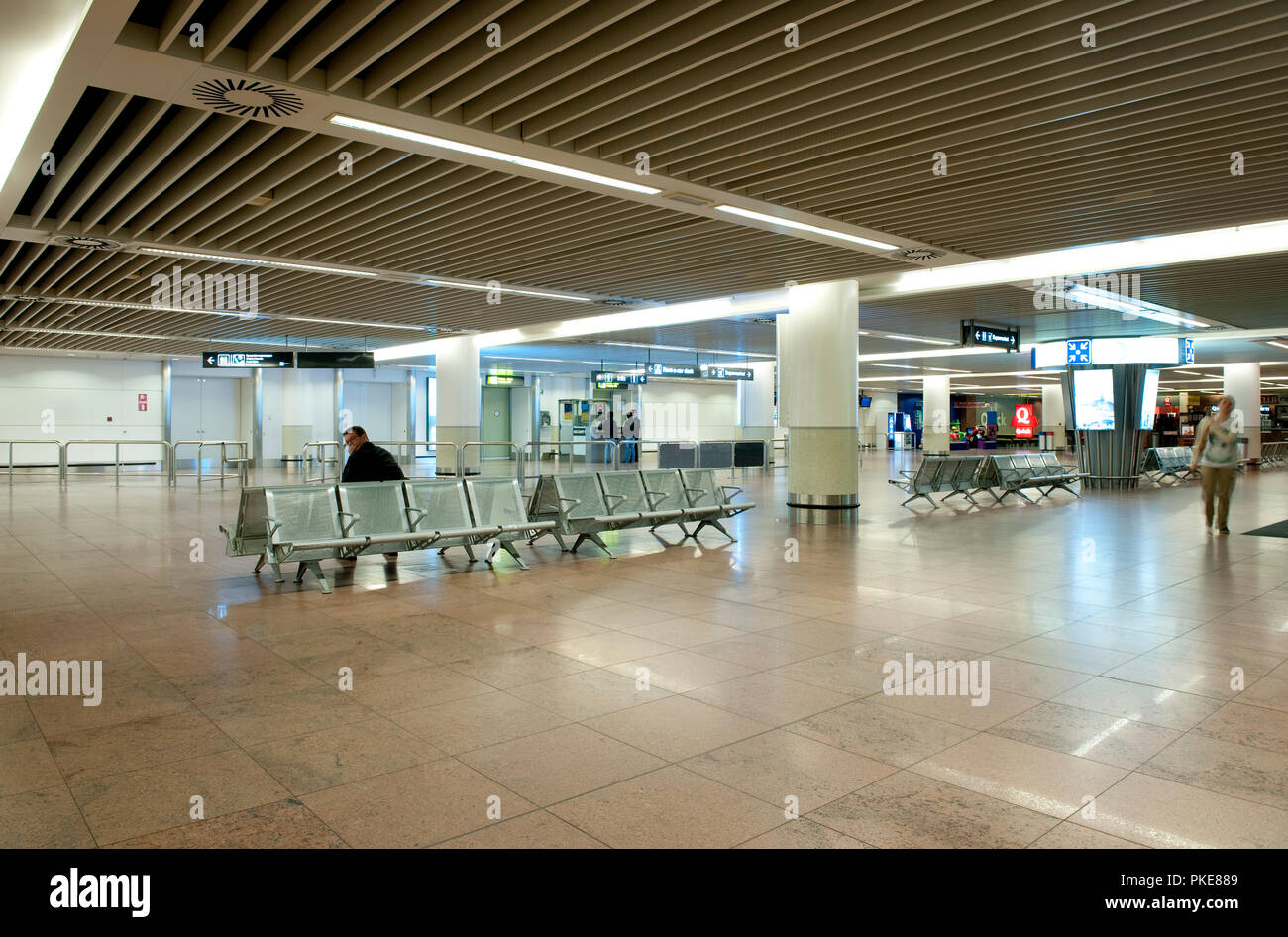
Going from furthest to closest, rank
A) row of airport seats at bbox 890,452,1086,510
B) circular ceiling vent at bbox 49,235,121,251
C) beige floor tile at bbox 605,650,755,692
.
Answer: row of airport seats at bbox 890,452,1086,510 → circular ceiling vent at bbox 49,235,121,251 → beige floor tile at bbox 605,650,755,692

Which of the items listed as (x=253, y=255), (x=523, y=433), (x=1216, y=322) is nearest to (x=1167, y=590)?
(x=253, y=255)

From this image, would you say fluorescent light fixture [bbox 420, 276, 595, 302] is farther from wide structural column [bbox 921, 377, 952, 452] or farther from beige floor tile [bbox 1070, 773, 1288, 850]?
wide structural column [bbox 921, 377, 952, 452]

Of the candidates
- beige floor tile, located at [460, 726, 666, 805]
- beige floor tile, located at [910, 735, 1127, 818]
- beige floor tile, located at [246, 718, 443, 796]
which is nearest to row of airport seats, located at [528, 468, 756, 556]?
beige floor tile, located at [246, 718, 443, 796]

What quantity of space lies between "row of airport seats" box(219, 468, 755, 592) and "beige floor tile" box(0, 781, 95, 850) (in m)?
4.25

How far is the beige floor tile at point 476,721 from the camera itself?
413cm

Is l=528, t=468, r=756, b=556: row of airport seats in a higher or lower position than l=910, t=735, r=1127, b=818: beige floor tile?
higher

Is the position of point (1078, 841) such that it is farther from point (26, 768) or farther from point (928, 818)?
point (26, 768)

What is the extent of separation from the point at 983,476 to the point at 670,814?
1541 cm

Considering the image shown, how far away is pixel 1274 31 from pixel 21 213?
12223 mm

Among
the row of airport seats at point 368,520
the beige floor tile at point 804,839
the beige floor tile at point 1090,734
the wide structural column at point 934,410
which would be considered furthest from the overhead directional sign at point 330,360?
the wide structural column at point 934,410

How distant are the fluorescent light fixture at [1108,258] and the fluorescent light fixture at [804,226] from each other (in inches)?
93.5

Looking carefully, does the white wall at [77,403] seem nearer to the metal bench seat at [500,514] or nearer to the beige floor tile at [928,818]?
the metal bench seat at [500,514]

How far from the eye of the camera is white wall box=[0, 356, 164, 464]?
2902 centimetres
